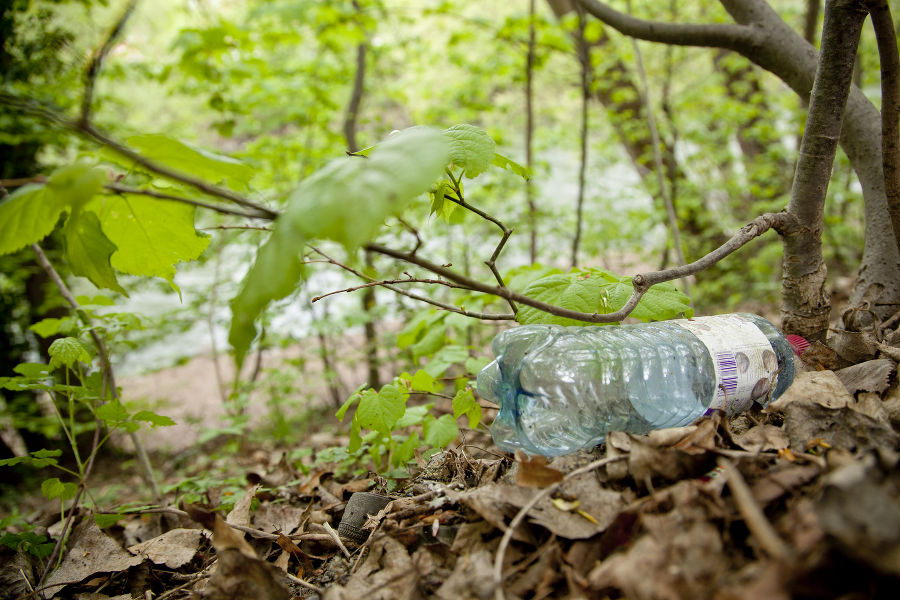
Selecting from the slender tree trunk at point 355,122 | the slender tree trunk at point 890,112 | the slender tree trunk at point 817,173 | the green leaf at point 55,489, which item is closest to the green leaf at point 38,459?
the green leaf at point 55,489

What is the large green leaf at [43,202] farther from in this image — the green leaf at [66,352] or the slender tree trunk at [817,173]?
the slender tree trunk at [817,173]

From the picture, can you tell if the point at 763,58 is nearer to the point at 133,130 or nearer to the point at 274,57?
the point at 133,130

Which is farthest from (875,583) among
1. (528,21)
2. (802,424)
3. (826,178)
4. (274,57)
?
(274,57)

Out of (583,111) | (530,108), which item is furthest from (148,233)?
(530,108)

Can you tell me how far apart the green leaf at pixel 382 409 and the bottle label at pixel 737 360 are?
0.80 meters

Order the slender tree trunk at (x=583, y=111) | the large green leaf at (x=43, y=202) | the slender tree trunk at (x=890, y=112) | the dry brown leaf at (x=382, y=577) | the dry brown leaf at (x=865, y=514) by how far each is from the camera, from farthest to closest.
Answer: the slender tree trunk at (x=583, y=111), the slender tree trunk at (x=890, y=112), the dry brown leaf at (x=382, y=577), the large green leaf at (x=43, y=202), the dry brown leaf at (x=865, y=514)

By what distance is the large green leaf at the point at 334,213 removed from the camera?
1.90 ft

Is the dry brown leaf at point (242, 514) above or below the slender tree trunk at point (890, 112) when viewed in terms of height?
below

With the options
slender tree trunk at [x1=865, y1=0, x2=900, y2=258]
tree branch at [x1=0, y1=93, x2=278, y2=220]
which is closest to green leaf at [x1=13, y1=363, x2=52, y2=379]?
tree branch at [x1=0, y1=93, x2=278, y2=220]

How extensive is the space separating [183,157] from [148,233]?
25 centimetres

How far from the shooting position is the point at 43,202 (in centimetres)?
83

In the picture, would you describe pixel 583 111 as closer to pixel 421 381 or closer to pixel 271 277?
pixel 421 381

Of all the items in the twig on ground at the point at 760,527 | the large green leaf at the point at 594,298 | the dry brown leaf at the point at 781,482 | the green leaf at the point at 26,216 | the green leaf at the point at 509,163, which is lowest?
the dry brown leaf at the point at 781,482

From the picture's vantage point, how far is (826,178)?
52.9 inches
